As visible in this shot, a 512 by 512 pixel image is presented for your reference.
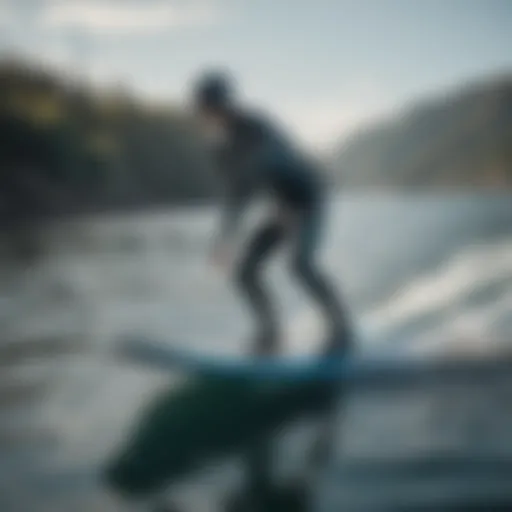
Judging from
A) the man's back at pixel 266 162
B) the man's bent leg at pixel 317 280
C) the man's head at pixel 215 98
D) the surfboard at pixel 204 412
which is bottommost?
the surfboard at pixel 204 412

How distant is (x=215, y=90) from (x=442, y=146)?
16.8 inches

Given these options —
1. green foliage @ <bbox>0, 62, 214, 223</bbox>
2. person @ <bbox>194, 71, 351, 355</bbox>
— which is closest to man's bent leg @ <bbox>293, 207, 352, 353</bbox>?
person @ <bbox>194, 71, 351, 355</bbox>

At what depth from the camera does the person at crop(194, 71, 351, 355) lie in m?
1.44

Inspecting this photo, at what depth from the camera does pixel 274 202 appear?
1.46 m

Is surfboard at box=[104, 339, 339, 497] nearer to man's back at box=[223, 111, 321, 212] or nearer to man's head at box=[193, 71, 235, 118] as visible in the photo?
man's back at box=[223, 111, 321, 212]

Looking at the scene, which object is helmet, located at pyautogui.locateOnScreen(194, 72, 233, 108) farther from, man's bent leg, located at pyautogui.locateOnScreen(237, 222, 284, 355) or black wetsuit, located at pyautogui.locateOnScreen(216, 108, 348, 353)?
man's bent leg, located at pyautogui.locateOnScreen(237, 222, 284, 355)

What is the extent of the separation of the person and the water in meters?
0.03

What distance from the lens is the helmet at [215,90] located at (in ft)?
4.72

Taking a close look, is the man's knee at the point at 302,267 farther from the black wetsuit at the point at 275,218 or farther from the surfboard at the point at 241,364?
the surfboard at the point at 241,364

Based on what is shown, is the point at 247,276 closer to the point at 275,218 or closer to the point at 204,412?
the point at 275,218

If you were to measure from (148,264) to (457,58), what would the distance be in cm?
67

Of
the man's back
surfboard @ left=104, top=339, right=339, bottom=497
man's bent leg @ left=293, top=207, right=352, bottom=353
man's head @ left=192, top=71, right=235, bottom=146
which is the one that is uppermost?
man's head @ left=192, top=71, right=235, bottom=146

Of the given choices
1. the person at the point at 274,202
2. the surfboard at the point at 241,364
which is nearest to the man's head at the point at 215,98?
the person at the point at 274,202

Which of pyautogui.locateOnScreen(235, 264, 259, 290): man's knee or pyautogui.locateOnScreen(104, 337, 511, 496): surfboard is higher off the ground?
pyautogui.locateOnScreen(235, 264, 259, 290): man's knee
